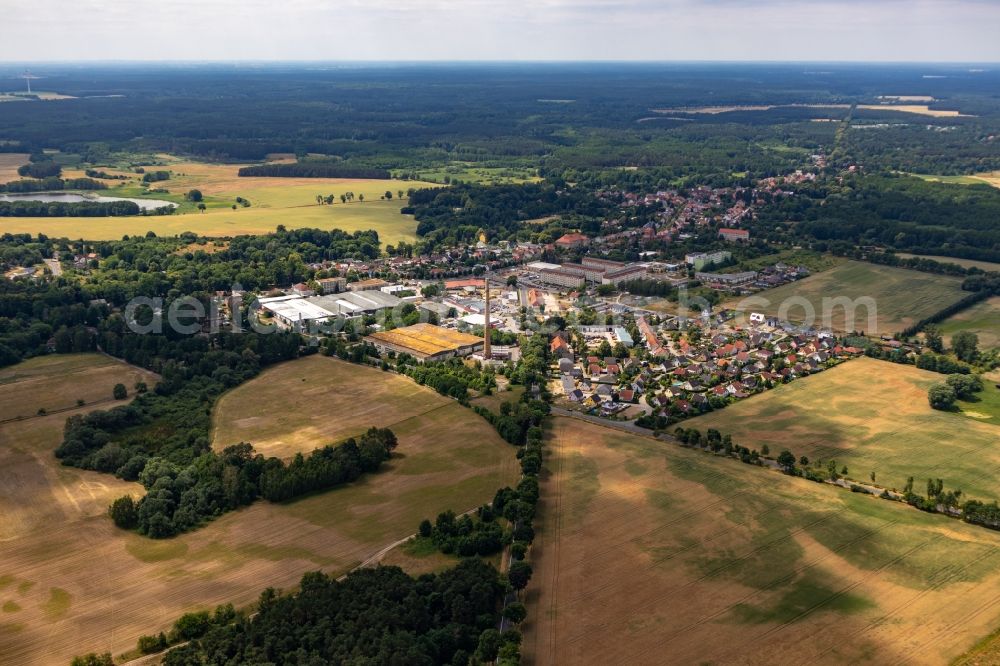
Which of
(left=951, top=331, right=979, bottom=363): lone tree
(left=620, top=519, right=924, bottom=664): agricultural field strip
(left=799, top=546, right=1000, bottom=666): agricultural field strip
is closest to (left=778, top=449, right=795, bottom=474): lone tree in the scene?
(left=620, top=519, right=924, bottom=664): agricultural field strip

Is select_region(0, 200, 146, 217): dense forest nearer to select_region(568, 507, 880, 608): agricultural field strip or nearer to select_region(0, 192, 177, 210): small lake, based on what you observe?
select_region(0, 192, 177, 210): small lake

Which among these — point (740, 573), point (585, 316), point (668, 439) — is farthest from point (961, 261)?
point (740, 573)

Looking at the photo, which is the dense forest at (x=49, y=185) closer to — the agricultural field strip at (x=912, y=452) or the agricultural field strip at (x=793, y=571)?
the agricultural field strip at (x=912, y=452)

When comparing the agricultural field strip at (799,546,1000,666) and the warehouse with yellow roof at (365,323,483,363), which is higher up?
the warehouse with yellow roof at (365,323,483,363)

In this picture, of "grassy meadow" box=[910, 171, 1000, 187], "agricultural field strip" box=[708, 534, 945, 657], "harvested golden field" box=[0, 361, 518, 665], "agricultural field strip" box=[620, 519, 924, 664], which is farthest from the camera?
"grassy meadow" box=[910, 171, 1000, 187]

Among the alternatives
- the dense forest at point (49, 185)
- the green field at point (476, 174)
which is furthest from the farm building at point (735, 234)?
the dense forest at point (49, 185)

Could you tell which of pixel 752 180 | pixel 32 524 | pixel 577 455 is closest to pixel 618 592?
pixel 577 455
